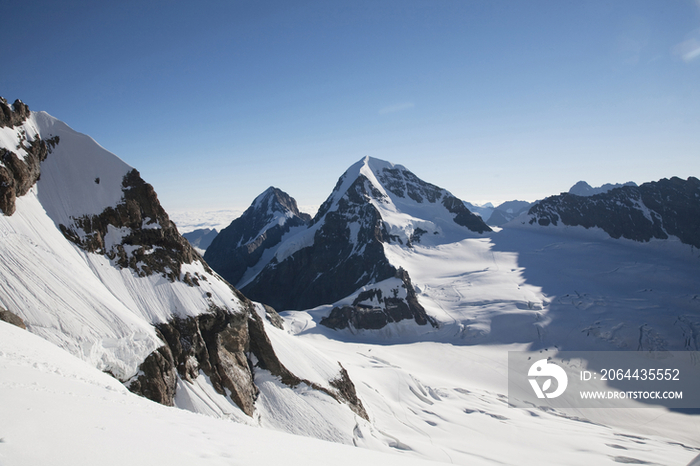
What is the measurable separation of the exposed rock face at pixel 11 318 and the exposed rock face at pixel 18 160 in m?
9.23

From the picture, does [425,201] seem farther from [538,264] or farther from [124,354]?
[124,354]

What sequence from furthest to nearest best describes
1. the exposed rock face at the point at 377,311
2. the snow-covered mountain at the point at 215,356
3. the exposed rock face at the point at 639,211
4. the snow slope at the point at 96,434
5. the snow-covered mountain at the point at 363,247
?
the exposed rock face at the point at 639,211 → the snow-covered mountain at the point at 363,247 → the exposed rock face at the point at 377,311 → the snow-covered mountain at the point at 215,356 → the snow slope at the point at 96,434

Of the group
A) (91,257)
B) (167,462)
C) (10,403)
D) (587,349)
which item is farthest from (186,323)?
(587,349)

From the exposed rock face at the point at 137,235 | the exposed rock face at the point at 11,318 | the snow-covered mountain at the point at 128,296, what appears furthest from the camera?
the exposed rock face at the point at 137,235

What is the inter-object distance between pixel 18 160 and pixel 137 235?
9.71 meters

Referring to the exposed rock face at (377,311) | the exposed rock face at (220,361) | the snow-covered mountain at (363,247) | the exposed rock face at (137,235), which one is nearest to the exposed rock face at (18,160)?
the exposed rock face at (137,235)

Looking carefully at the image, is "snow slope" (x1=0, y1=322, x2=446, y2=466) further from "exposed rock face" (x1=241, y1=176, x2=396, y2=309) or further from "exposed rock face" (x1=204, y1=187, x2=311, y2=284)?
"exposed rock face" (x1=204, y1=187, x2=311, y2=284)

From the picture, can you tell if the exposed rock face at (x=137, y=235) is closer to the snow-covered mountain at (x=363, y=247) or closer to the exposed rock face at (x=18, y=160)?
the exposed rock face at (x=18, y=160)

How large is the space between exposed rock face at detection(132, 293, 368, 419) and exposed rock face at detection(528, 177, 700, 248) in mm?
143008

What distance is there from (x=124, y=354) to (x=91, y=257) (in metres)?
10.0

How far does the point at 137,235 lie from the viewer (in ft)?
98.8

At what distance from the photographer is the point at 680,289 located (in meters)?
89.4

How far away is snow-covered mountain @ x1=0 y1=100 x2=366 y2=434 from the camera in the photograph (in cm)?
2097

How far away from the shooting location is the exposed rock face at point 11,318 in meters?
17.5
